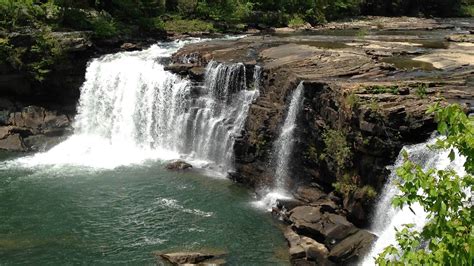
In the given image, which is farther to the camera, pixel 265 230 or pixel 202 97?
pixel 202 97

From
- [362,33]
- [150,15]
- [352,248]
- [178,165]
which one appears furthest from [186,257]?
[150,15]

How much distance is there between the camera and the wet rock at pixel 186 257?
17312 millimetres

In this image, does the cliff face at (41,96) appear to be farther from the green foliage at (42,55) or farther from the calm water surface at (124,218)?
the calm water surface at (124,218)

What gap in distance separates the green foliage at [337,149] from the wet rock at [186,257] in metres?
6.55

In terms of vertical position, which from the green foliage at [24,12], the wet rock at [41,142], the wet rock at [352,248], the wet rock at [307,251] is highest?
the green foliage at [24,12]

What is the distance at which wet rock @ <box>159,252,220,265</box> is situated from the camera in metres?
17.3

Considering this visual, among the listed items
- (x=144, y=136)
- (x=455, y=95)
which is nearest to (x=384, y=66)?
(x=455, y=95)

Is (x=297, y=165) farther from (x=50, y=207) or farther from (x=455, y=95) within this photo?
(x=50, y=207)

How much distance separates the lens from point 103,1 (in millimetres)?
44750

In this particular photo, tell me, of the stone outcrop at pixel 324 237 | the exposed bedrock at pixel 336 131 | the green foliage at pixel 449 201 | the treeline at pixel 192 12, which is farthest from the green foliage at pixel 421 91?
the treeline at pixel 192 12

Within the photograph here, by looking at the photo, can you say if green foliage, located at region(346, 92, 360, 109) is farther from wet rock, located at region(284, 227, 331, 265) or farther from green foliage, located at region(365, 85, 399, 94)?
wet rock, located at region(284, 227, 331, 265)

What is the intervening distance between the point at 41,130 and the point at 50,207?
425 inches

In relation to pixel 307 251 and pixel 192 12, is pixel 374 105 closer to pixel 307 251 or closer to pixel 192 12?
pixel 307 251

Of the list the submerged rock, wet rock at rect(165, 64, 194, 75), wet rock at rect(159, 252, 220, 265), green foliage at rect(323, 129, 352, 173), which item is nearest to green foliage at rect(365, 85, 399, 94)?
green foliage at rect(323, 129, 352, 173)
